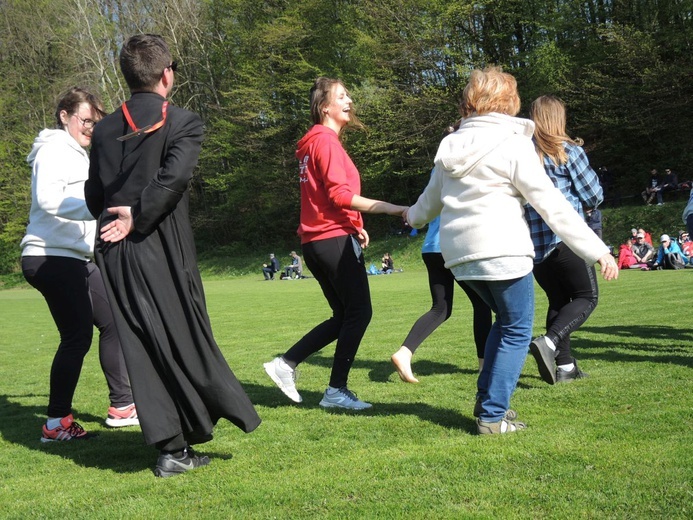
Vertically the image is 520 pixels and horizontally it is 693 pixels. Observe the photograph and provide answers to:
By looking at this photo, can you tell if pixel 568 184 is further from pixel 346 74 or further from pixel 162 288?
pixel 346 74

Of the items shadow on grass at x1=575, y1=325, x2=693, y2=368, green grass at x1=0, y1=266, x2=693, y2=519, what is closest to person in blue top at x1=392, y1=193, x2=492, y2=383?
green grass at x1=0, y1=266, x2=693, y2=519

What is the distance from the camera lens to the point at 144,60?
12.6ft

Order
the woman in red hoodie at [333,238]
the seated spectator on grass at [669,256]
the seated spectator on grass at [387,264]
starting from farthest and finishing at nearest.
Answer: the seated spectator on grass at [387,264]
the seated spectator on grass at [669,256]
the woman in red hoodie at [333,238]

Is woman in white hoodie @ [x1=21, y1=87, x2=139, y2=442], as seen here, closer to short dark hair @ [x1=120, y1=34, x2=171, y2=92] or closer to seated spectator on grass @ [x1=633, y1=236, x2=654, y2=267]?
short dark hair @ [x1=120, y1=34, x2=171, y2=92]

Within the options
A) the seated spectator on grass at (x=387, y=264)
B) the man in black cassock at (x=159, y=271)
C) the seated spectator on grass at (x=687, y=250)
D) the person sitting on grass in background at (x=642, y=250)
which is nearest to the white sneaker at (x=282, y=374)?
the man in black cassock at (x=159, y=271)

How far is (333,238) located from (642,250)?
21079 mm

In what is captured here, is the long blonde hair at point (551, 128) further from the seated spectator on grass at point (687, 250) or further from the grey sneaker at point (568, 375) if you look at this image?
the seated spectator on grass at point (687, 250)

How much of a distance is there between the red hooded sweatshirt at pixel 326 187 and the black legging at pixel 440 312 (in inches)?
45.2

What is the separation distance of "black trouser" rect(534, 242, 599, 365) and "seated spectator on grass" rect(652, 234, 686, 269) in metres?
17.5

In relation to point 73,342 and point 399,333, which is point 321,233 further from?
point 399,333

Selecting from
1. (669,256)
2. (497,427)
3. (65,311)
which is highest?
(65,311)

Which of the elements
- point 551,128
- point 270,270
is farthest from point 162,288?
point 270,270

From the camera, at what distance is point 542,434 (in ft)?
13.1

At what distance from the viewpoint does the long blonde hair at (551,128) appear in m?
5.57
